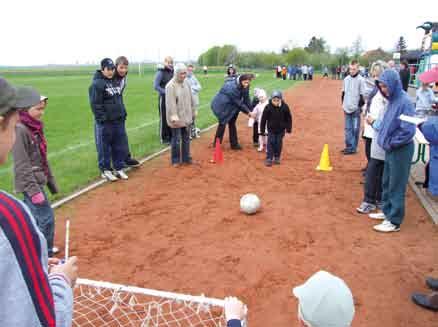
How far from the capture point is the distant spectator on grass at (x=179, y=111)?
8116 millimetres

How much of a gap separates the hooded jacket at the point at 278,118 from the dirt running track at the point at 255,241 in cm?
99

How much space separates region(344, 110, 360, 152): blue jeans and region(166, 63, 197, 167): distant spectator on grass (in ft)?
12.3

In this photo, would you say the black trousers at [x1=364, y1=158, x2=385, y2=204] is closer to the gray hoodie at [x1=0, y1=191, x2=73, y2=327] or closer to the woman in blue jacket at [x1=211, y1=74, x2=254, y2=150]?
the woman in blue jacket at [x1=211, y1=74, x2=254, y2=150]

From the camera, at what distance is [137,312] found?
368 centimetres

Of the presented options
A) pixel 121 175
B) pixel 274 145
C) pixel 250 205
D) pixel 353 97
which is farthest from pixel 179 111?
pixel 353 97

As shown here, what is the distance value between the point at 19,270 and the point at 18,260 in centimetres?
3

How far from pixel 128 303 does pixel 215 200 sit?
3.03 m

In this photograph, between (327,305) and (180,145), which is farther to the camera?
(180,145)

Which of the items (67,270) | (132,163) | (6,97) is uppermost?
(6,97)

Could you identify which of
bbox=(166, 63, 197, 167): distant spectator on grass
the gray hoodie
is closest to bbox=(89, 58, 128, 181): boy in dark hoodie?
bbox=(166, 63, 197, 167): distant spectator on grass

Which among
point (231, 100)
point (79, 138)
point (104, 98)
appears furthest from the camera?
point (79, 138)

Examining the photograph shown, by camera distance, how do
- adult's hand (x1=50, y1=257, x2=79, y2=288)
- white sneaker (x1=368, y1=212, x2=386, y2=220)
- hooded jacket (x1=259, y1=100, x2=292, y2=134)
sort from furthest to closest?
hooded jacket (x1=259, y1=100, x2=292, y2=134) < white sneaker (x1=368, y1=212, x2=386, y2=220) < adult's hand (x1=50, y1=257, x2=79, y2=288)

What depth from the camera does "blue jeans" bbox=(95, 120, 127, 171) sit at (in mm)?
7441

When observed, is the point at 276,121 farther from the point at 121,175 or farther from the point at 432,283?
the point at 432,283
